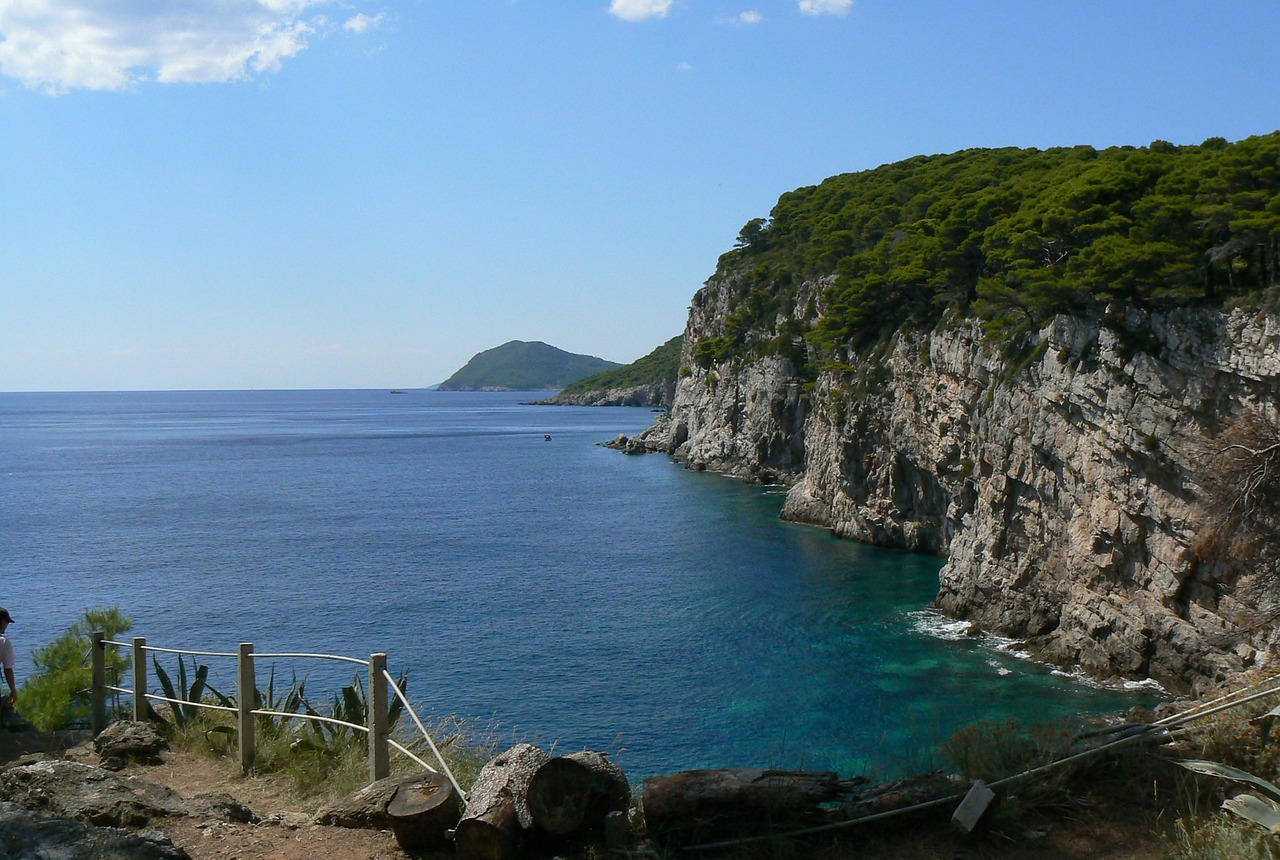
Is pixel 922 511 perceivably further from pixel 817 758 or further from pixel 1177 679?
pixel 817 758

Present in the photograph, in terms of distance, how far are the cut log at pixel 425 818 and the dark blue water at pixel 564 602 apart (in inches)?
124

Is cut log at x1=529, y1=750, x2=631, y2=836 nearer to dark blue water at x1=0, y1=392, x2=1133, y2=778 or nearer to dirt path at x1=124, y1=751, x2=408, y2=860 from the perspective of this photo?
dirt path at x1=124, y1=751, x2=408, y2=860

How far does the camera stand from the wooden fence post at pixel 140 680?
38.0 feet

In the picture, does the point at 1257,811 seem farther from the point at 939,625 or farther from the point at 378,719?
the point at 939,625

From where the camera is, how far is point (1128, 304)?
29234 millimetres

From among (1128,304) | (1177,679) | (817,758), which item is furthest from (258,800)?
(1128,304)

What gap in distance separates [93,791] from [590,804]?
4.44 metres

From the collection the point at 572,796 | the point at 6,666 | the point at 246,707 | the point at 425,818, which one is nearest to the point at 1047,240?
the point at 246,707

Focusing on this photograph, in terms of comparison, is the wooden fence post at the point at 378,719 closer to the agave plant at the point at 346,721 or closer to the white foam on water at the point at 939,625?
the agave plant at the point at 346,721

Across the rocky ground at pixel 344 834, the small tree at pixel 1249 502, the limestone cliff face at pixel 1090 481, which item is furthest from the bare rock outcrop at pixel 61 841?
the limestone cliff face at pixel 1090 481

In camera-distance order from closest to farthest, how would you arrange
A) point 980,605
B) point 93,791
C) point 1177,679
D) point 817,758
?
point 93,791
point 817,758
point 1177,679
point 980,605

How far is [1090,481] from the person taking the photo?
3033 cm

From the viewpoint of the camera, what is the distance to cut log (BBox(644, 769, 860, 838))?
6.61m

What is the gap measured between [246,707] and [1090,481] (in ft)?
89.6
